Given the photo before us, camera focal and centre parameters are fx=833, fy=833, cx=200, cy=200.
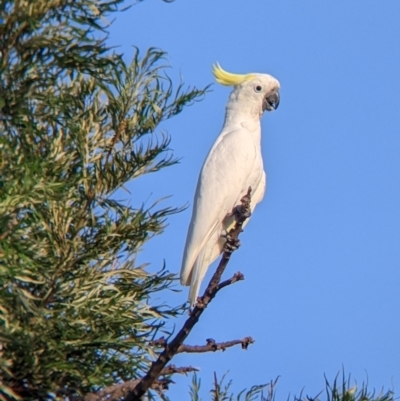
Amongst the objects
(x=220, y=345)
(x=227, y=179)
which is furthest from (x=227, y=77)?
(x=220, y=345)

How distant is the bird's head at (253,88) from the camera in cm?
414

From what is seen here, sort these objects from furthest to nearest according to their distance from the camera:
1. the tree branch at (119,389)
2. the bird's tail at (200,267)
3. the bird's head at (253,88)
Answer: the bird's head at (253,88) < the bird's tail at (200,267) < the tree branch at (119,389)

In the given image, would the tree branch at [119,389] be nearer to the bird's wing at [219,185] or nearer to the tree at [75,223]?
the tree at [75,223]

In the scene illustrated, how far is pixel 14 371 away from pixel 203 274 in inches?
48.6

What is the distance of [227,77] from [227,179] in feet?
2.29

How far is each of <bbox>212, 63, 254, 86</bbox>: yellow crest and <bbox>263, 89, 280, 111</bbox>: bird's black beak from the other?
136 mm

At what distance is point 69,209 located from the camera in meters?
2.70

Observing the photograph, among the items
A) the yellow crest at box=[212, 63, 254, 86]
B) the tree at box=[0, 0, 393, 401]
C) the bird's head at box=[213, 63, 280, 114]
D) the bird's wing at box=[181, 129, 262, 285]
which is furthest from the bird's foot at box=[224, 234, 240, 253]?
the yellow crest at box=[212, 63, 254, 86]

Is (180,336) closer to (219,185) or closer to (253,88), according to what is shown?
(219,185)

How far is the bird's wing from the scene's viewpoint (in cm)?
369

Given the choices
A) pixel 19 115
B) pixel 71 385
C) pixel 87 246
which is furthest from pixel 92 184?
pixel 71 385

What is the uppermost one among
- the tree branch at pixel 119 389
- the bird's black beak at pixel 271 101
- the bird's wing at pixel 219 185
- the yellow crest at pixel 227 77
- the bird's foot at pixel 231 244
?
the yellow crest at pixel 227 77

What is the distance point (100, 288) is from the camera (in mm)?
2697

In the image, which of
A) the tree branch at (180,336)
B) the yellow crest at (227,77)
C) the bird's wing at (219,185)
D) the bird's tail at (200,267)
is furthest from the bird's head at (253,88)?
the tree branch at (180,336)
